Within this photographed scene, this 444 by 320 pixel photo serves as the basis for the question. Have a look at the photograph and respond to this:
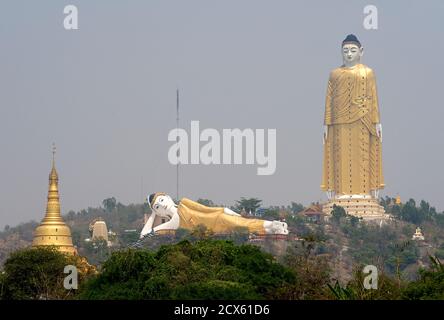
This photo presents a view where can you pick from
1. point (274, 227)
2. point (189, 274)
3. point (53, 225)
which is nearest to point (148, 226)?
point (274, 227)

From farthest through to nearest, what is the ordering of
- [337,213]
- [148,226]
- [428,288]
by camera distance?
[337,213], [148,226], [428,288]

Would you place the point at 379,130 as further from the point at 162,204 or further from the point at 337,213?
the point at 162,204

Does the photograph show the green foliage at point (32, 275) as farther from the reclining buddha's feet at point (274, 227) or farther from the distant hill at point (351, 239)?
the reclining buddha's feet at point (274, 227)

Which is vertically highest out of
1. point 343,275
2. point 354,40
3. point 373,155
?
point 354,40

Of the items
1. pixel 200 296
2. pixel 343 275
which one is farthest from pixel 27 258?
pixel 343 275
